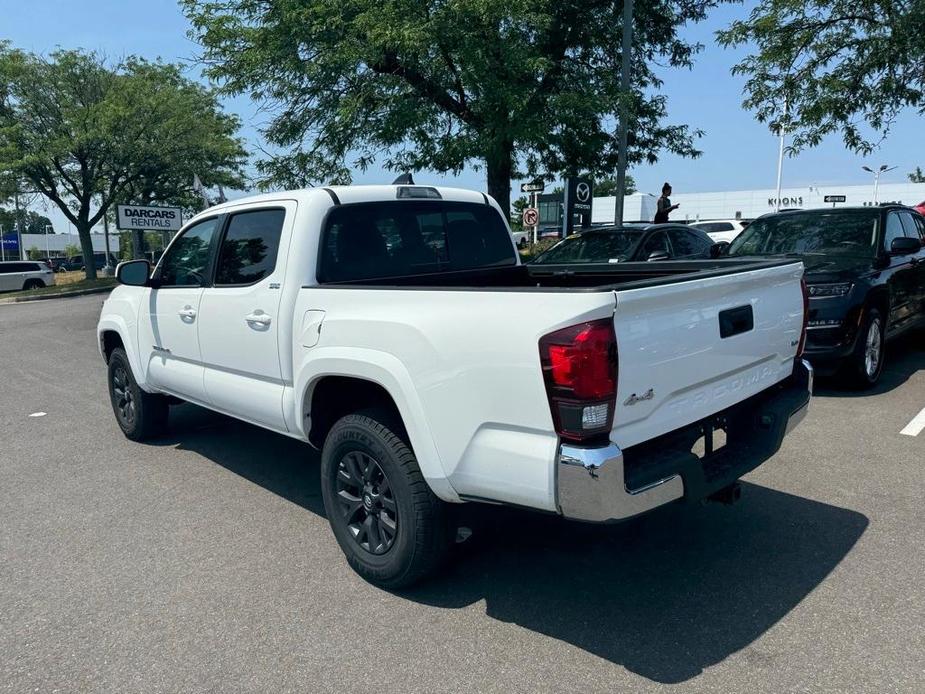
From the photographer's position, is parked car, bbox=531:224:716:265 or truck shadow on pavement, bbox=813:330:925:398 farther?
parked car, bbox=531:224:716:265

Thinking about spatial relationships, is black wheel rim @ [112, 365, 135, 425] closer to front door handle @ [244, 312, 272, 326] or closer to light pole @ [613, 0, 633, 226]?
front door handle @ [244, 312, 272, 326]

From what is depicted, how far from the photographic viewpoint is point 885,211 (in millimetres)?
7566

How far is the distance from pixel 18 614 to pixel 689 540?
10.8 feet

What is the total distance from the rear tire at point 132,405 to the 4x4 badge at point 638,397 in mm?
4356

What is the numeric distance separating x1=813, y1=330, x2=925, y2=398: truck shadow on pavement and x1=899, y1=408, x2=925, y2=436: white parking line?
751mm

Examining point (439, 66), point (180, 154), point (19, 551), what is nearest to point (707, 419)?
point (19, 551)

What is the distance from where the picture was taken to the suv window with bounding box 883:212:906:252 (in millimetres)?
7355

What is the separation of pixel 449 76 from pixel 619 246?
506 centimetres

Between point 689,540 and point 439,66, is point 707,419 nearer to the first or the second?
point 689,540

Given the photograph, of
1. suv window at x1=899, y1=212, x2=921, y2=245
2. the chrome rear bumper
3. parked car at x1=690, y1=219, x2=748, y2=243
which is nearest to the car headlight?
suv window at x1=899, y1=212, x2=921, y2=245

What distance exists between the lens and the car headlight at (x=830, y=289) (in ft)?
21.4

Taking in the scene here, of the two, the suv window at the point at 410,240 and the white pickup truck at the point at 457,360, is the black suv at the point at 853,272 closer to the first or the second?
the white pickup truck at the point at 457,360

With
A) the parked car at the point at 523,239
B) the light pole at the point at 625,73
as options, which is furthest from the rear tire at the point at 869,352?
the parked car at the point at 523,239

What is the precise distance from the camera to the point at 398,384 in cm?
305
